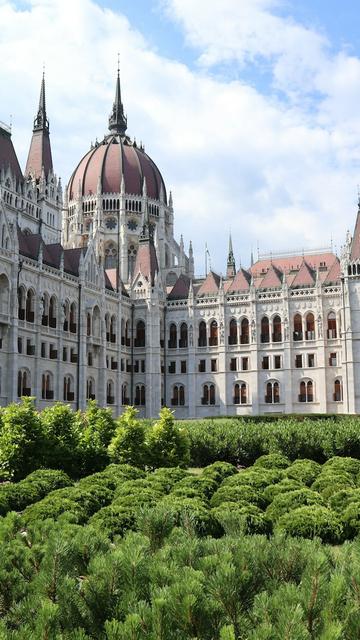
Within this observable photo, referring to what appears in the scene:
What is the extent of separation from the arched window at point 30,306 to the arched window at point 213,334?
22.4 m

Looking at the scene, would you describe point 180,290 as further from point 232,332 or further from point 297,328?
point 297,328

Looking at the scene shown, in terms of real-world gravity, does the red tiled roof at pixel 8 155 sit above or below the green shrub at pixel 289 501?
above

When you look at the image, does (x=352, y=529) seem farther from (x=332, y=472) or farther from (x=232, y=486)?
(x=332, y=472)

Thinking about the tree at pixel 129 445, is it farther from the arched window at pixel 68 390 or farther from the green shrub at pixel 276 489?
the arched window at pixel 68 390

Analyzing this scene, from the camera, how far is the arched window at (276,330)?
2623 inches

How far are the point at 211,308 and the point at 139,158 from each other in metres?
31.4

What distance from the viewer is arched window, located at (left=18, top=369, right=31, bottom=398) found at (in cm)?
5150

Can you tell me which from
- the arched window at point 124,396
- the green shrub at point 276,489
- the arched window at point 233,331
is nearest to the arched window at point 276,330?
the arched window at point 233,331

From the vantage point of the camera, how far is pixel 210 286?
7188 cm

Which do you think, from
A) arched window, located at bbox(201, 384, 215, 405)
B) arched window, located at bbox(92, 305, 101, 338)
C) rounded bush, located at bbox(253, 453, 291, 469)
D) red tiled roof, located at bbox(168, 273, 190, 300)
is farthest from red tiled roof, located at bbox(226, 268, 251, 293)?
rounded bush, located at bbox(253, 453, 291, 469)

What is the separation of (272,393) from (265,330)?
6.55 meters

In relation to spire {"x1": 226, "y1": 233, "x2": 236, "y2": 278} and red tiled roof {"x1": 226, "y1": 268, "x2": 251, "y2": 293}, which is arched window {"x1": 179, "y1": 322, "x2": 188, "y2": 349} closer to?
red tiled roof {"x1": 226, "y1": 268, "x2": 251, "y2": 293}

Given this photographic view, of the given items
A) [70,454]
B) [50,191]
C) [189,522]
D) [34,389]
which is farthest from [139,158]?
[189,522]

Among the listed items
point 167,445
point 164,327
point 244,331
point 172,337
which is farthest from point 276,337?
point 167,445
